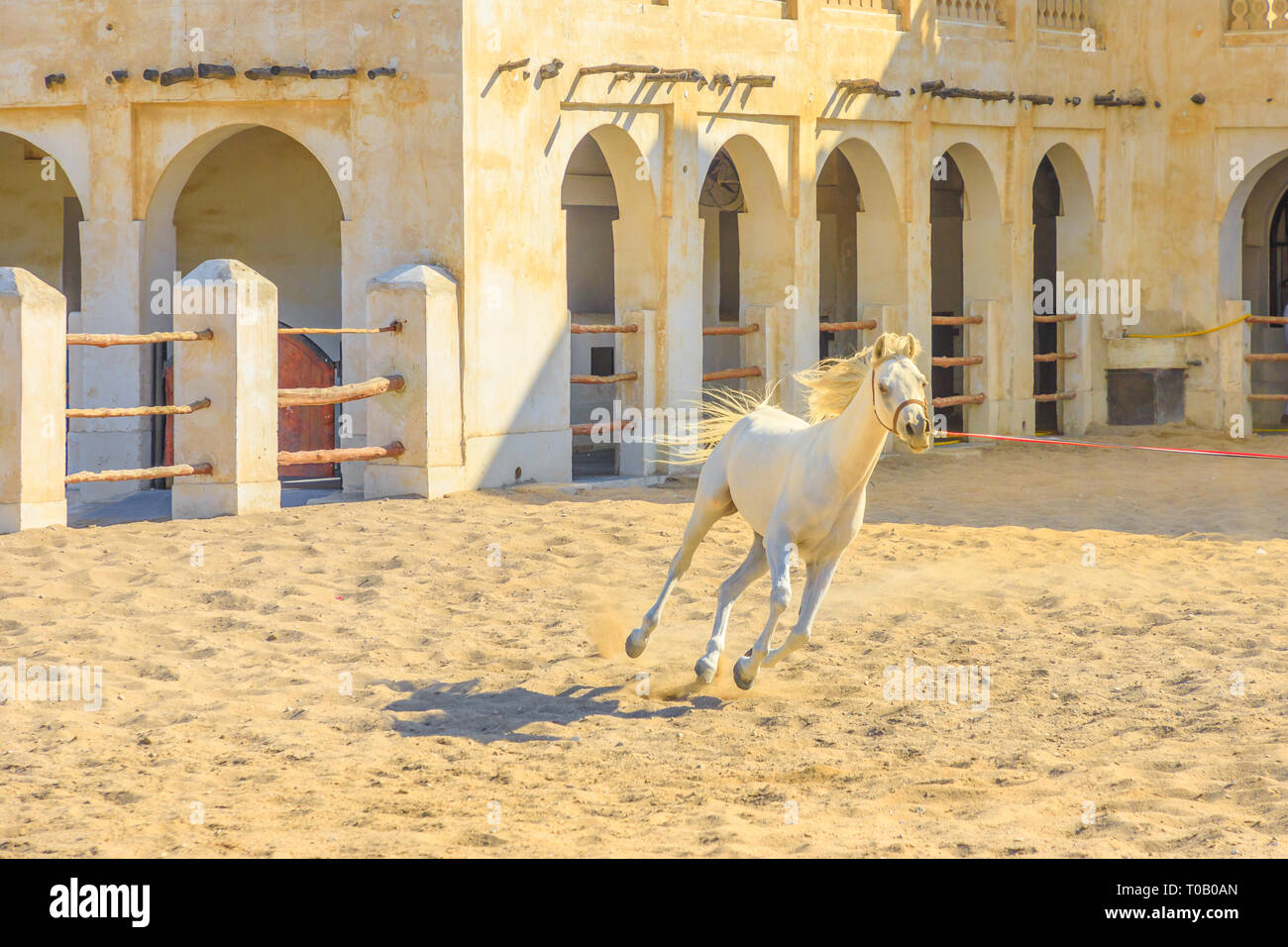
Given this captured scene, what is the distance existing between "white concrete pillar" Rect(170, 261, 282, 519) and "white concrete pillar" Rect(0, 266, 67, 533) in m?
1.02

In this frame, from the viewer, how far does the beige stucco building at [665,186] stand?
47.6 feet

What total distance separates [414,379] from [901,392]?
7402 millimetres

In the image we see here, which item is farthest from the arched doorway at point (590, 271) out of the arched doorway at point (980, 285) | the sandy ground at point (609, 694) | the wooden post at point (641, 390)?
the sandy ground at point (609, 694)

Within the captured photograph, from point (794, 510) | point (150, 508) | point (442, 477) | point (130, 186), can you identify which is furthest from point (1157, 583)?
point (130, 186)

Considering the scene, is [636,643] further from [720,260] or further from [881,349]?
[720,260]

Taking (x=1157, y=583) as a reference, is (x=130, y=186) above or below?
above

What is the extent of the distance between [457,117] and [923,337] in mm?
6987

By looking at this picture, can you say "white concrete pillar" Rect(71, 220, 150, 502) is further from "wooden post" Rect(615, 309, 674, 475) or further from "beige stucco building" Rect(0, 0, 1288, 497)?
"wooden post" Rect(615, 309, 674, 475)

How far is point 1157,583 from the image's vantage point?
10.7 metres

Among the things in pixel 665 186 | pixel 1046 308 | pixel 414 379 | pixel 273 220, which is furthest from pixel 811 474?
pixel 1046 308

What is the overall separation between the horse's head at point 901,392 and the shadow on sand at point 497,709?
5.94 ft

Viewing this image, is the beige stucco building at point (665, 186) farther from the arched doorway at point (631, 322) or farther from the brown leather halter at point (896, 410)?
the brown leather halter at point (896, 410)

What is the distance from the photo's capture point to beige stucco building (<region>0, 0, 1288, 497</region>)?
47.6 feet

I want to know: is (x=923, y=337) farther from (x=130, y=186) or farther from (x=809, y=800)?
(x=809, y=800)
